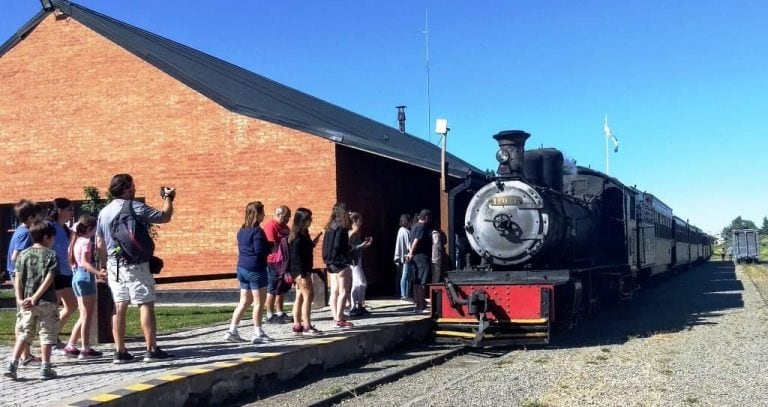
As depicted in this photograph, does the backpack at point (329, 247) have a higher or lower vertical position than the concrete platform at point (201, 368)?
higher

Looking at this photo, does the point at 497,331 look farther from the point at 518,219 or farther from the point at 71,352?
the point at 71,352

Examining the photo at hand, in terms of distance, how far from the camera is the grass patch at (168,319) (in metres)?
9.95

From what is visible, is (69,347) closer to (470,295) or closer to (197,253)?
(470,295)

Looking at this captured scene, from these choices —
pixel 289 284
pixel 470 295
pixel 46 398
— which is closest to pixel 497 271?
pixel 470 295

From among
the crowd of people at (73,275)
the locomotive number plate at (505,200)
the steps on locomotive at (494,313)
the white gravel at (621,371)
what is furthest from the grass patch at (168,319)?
the locomotive number plate at (505,200)

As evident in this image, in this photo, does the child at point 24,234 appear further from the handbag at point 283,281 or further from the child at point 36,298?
the handbag at point 283,281

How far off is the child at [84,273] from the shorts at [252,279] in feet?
4.94

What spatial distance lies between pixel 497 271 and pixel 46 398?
6.51 m

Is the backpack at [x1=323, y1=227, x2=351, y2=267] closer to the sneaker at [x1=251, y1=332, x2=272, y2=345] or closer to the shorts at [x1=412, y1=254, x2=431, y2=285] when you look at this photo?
the sneaker at [x1=251, y1=332, x2=272, y2=345]

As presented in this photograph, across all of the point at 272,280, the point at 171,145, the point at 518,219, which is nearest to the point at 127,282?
the point at 272,280

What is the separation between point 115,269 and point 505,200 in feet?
19.0

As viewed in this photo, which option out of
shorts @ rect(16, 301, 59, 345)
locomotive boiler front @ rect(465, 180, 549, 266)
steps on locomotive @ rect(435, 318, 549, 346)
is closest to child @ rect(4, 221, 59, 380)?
shorts @ rect(16, 301, 59, 345)

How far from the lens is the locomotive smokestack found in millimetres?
11172

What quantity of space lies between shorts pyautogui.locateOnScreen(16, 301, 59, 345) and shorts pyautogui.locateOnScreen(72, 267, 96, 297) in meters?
0.79
